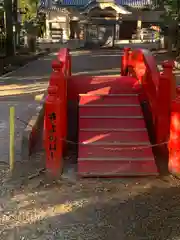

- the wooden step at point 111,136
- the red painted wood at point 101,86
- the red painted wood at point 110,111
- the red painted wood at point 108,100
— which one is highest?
the red painted wood at point 101,86

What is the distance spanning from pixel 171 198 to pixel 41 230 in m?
1.92

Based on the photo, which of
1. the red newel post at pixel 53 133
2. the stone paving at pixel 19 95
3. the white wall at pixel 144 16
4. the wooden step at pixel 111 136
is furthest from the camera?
the white wall at pixel 144 16

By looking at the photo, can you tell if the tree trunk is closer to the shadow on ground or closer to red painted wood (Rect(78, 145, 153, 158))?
red painted wood (Rect(78, 145, 153, 158))

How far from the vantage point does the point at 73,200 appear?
5.74 m

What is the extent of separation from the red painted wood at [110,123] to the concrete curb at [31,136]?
926 millimetres

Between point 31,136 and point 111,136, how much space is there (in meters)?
1.43

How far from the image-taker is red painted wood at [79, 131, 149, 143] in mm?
7195

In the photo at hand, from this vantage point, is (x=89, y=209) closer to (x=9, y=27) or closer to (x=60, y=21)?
(x=9, y=27)

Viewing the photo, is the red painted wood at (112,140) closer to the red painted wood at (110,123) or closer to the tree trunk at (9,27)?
the red painted wood at (110,123)

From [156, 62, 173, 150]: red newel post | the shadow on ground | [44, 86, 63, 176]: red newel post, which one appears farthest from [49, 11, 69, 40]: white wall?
the shadow on ground

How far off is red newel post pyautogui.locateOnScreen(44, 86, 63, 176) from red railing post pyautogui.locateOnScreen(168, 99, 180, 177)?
1.75 meters

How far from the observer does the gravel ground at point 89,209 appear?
192 inches

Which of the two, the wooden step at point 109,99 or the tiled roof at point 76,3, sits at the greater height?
the tiled roof at point 76,3

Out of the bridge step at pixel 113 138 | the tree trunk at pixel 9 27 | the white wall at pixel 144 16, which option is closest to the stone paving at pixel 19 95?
the bridge step at pixel 113 138
